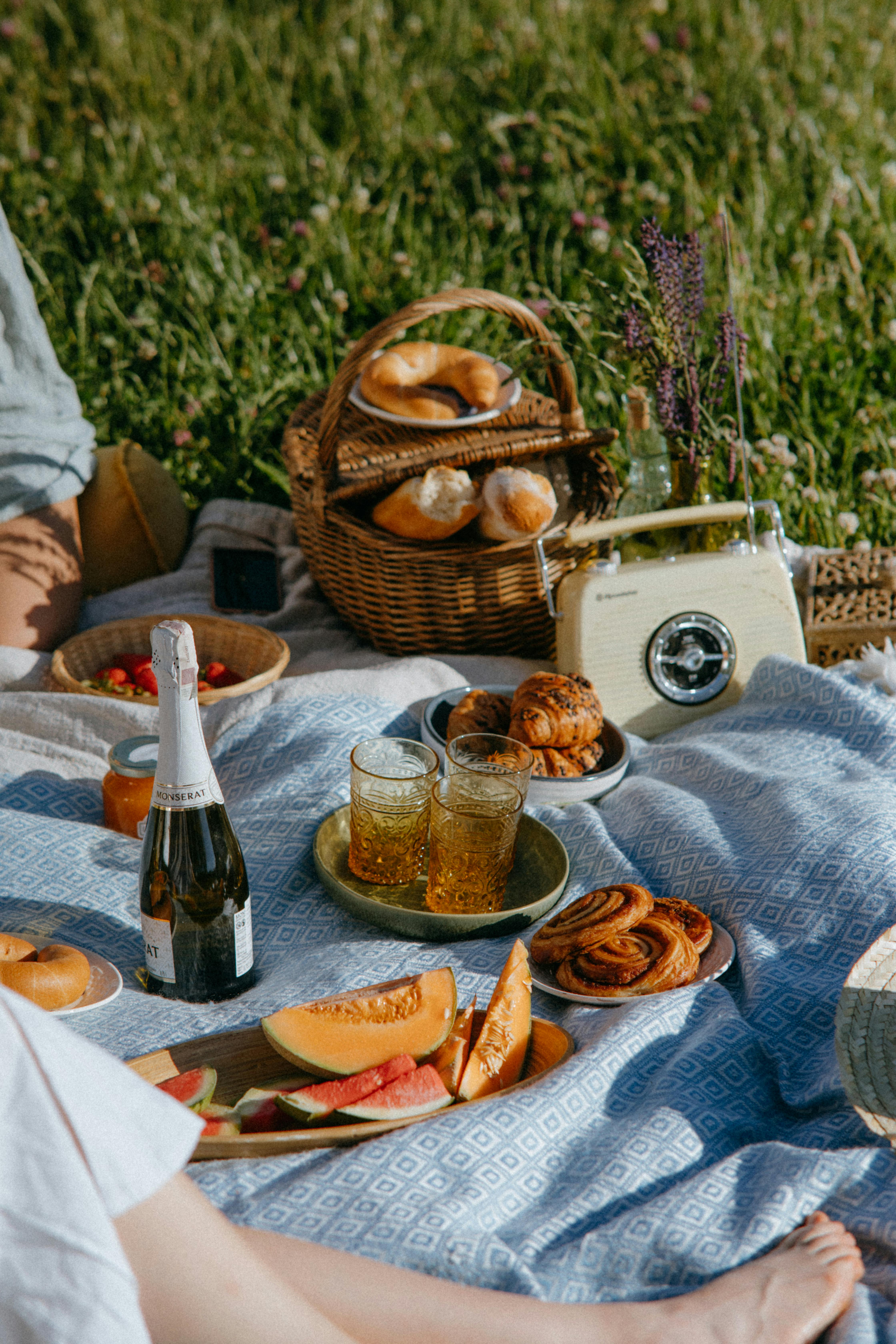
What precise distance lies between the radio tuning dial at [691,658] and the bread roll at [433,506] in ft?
1.76

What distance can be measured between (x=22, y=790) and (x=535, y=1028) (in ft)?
3.93

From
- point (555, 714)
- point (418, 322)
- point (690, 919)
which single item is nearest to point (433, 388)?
point (418, 322)

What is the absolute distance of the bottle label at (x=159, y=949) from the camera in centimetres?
167

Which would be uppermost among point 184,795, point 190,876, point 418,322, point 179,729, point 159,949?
point 418,322

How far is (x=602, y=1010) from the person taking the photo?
5.50 feet

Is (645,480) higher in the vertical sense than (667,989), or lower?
higher

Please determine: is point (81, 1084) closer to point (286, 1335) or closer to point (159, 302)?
point (286, 1335)

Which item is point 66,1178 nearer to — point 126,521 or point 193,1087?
point 193,1087

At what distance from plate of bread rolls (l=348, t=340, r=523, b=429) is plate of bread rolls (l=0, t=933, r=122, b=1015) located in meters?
1.80

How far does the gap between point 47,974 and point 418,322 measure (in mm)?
1823

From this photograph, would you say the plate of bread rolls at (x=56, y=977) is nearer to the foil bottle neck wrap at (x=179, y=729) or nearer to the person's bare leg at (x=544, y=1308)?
the foil bottle neck wrap at (x=179, y=729)

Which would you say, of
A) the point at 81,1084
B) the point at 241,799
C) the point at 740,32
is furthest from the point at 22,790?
the point at 740,32

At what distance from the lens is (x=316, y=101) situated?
521 cm

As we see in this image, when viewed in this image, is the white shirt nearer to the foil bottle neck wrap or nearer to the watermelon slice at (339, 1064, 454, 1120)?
the watermelon slice at (339, 1064, 454, 1120)
